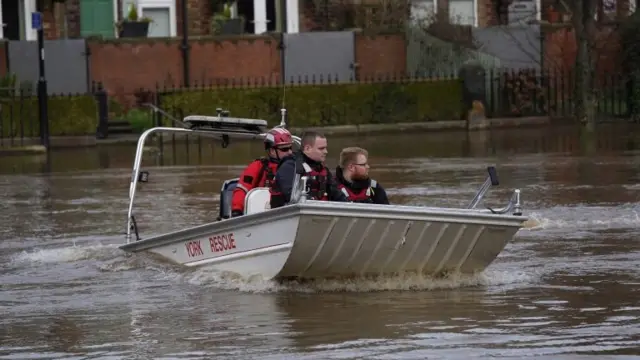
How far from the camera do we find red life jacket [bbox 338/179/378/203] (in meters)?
13.2

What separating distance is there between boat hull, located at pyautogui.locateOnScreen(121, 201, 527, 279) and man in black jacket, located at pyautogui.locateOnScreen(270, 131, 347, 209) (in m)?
0.42

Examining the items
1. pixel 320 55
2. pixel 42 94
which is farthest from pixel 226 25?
pixel 42 94

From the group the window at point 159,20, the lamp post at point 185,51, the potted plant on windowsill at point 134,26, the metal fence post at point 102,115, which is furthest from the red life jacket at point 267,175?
the window at point 159,20

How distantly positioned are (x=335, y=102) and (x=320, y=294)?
24714 mm

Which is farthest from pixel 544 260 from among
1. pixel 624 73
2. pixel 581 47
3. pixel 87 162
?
pixel 624 73

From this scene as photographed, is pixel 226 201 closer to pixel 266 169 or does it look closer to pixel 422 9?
pixel 266 169

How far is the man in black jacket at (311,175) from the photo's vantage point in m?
12.9

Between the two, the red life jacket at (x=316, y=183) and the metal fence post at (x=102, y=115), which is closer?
the red life jacket at (x=316, y=183)

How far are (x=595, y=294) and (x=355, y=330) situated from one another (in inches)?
97.2

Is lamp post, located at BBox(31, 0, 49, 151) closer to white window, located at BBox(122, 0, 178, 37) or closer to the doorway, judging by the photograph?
the doorway

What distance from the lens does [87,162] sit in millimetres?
30125

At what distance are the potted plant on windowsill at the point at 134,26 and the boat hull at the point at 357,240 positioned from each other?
26437 mm

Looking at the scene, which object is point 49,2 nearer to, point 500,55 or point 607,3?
point 500,55

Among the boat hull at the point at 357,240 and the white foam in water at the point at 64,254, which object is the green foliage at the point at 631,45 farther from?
the boat hull at the point at 357,240
